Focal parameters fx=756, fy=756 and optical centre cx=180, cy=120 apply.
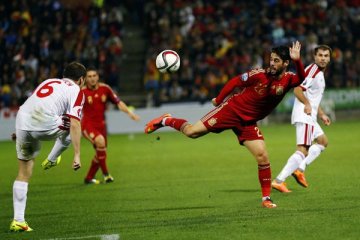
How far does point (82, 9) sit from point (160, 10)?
3.23m

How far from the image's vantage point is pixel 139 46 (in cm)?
3191

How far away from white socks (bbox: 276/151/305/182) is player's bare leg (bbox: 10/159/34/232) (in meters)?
4.15

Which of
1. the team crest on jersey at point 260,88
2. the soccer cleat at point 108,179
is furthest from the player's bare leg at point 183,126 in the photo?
the soccer cleat at point 108,179

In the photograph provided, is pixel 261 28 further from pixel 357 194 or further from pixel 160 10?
pixel 357 194

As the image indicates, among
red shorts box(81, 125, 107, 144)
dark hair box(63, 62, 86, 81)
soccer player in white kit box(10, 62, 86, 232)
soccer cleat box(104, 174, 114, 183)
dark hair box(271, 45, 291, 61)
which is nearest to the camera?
soccer player in white kit box(10, 62, 86, 232)

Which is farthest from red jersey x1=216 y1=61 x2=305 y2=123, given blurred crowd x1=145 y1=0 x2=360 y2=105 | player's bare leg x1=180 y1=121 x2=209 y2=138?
blurred crowd x1=145 y1=0 x2=360 y2=105

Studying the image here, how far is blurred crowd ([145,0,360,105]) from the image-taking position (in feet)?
92.9

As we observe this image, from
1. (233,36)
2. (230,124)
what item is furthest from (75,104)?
(233,36)

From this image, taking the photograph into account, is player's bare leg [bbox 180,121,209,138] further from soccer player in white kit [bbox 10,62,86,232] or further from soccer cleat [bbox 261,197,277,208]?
soccer player in white kit [bbox 10,62,86,232]

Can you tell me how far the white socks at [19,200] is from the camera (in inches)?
354

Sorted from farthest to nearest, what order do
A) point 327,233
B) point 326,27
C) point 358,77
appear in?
point 326,27 → point 358,77 → point 327,233

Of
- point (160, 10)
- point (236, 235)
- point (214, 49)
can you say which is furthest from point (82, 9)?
point (236, 235)

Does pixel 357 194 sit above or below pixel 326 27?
below

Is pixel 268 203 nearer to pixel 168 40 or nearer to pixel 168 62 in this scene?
pixel 168 62
